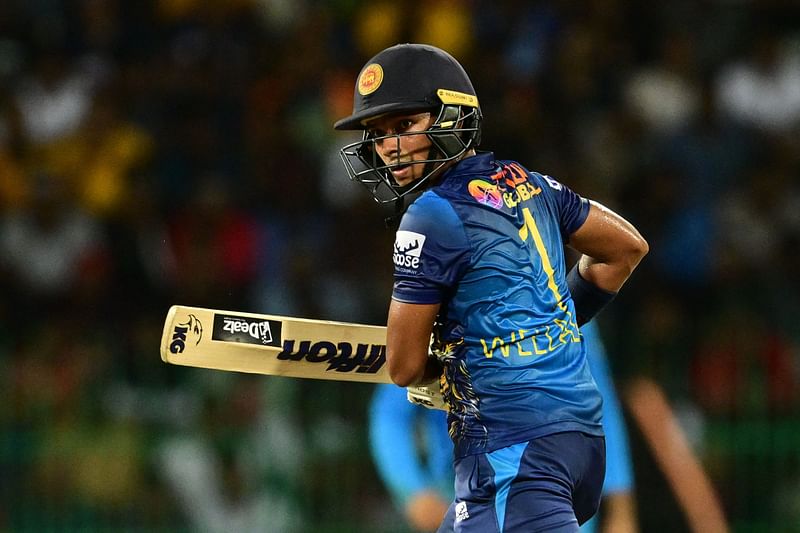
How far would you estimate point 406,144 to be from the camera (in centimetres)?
369

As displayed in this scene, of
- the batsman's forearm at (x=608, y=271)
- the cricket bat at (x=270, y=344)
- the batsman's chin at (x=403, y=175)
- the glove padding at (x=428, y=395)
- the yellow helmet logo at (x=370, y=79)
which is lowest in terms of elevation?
the glove padding at (x=428, y=395)

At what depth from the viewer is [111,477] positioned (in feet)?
25.5

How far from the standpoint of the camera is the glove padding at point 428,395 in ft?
12.7

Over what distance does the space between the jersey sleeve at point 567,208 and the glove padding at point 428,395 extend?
0.59 meters

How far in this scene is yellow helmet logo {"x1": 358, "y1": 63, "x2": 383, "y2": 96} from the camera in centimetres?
368

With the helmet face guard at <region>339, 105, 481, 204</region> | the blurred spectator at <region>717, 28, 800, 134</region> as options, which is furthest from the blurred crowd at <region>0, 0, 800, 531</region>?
the helmet face guard at <region>339, 105, 481, 204</region>

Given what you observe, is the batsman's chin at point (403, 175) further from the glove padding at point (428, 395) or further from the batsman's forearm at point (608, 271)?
the batsman's forearm at point (608, 271)

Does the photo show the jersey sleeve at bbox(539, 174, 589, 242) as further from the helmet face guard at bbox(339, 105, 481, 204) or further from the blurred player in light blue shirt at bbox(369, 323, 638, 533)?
the blurred player in light blue shirt at bbox(369, 323, 638, 533)

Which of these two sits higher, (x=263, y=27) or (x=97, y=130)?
(x=263, y=27)

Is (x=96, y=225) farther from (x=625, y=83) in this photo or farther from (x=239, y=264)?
(x=625, y=83)

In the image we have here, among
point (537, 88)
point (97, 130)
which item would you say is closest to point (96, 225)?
point (97, 130)

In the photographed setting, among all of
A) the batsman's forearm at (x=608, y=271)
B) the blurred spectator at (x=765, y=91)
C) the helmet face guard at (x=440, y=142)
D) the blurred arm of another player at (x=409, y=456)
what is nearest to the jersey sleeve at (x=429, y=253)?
the helmet face guard at (x=440, y=142)

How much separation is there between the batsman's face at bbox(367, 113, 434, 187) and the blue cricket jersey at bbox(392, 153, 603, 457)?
0.33ft

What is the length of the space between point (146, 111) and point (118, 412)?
8.08 ft
